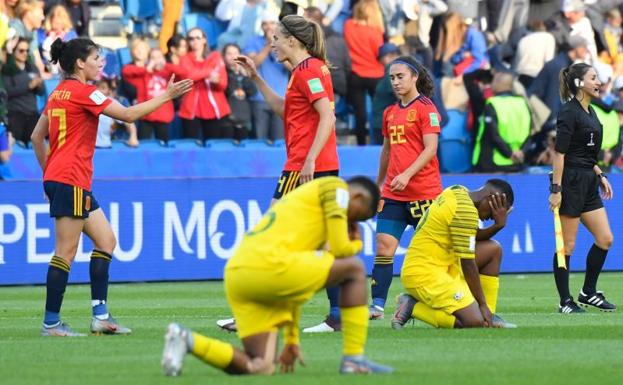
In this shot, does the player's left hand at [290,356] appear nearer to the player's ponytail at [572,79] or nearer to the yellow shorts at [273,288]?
the yellow shorts at [273,288]

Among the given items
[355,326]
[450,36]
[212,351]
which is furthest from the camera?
[450,36]

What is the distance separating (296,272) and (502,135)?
13455 millimetres

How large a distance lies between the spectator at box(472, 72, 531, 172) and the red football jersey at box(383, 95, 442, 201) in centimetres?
876

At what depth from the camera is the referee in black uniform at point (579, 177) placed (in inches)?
529

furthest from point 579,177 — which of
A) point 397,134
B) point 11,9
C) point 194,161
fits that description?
point 11,9

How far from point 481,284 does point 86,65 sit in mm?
3467

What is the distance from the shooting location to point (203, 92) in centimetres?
2102

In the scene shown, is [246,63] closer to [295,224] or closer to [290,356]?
[295,224]

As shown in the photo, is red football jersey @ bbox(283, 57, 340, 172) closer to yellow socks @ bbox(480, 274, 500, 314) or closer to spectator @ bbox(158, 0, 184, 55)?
yellow socks @ bbox(480, 274, 500, 314)

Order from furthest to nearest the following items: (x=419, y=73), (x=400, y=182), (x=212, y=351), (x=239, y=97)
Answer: (x=239, y=97)
(x=419, y=73)
(x=400, y=182)
(x=212, y=351)

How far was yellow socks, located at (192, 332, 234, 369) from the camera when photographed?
8.19 meters

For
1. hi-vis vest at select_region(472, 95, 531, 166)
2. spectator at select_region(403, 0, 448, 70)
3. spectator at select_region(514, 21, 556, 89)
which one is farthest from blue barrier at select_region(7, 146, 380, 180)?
spectator at select_region(514, 21, 556, 89)

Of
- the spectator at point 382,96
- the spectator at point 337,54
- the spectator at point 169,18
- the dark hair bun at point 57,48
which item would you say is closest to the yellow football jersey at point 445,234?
the dark hair bun at point 57,48

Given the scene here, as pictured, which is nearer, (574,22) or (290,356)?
(290,356)
